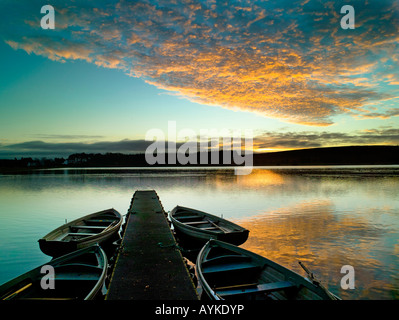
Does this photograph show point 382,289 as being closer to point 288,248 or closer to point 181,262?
point 288,248

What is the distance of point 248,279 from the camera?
29.1 ft

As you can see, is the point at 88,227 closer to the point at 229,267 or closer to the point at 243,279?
the point at 229,267

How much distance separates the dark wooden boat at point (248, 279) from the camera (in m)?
6.84

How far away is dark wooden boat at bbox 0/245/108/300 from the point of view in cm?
694

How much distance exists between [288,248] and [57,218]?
2217cm

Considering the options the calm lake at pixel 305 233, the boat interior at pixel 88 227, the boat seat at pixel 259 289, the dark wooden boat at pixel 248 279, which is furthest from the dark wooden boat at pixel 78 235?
the boat seat at pixel 259 289

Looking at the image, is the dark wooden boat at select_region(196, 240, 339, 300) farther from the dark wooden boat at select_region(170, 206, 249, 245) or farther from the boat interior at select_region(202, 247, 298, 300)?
the dark wooden boat at select_region(170, 206, 249, 245)

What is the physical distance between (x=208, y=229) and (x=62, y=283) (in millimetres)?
9076

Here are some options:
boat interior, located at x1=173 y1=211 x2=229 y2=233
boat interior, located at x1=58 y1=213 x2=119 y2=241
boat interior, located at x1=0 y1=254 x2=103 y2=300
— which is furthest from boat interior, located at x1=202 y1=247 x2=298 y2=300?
boat interior, located at x1=58 y1=213 x2=119 y2=241

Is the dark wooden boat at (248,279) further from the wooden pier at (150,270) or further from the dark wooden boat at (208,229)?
the dark wooden boat at (208,229)

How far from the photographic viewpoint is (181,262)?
373 inches

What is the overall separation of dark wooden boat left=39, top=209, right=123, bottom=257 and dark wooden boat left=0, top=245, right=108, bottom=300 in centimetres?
229

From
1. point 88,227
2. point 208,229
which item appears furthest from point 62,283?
point 208,229
